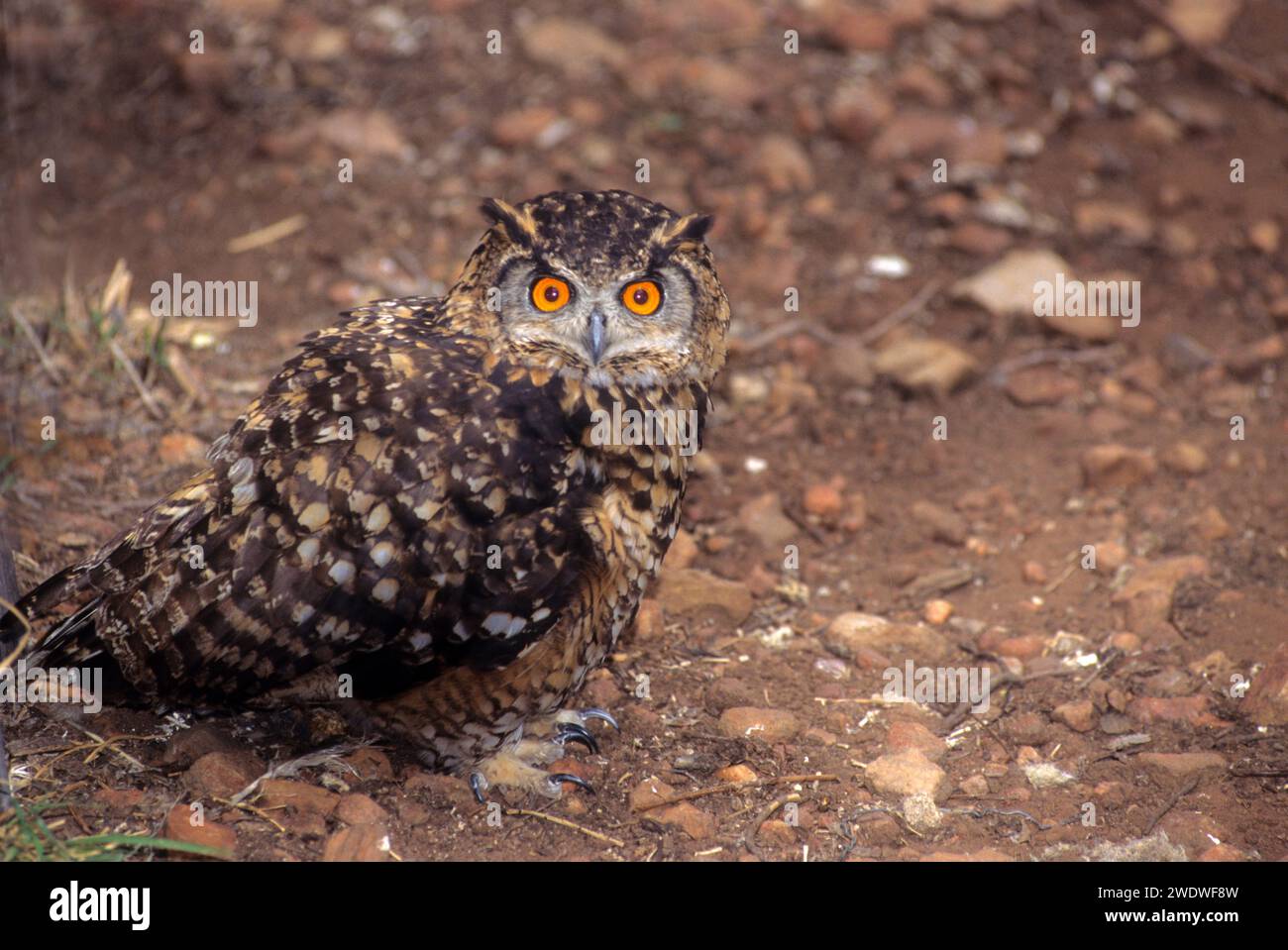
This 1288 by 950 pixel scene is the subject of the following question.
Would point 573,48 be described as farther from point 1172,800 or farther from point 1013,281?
point 1172,800

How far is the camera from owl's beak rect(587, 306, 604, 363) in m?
4.04

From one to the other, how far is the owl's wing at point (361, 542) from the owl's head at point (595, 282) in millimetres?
168

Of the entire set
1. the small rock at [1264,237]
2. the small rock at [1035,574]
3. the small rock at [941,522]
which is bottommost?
the small rock at [1035,574]

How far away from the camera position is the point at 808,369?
6457mm

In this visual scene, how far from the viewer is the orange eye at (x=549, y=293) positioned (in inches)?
161

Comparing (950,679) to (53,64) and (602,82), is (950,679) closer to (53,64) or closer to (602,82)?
(602,82)

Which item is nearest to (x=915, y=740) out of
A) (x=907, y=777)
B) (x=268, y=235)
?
(x=907, y=777)

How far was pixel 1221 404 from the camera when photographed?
6133 mm

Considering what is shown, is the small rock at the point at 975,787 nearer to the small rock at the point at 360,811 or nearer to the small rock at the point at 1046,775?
the small rock at the point at 1046,775

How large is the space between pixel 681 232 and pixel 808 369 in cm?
245

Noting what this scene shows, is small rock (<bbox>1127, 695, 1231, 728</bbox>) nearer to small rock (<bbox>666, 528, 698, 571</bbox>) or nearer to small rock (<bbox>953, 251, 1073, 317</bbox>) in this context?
small rock (<bbox>666, 528, 698, 571</bbox>)

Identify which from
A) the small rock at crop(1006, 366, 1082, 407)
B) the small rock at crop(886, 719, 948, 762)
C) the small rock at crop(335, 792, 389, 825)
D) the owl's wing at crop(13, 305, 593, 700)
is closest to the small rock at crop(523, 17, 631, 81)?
the small rock at crop(1006, 366, 1082, 407)

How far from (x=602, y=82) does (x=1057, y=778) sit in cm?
510

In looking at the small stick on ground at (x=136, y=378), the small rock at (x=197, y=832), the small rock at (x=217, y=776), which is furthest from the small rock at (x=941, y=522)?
the small stick on ground at (x=136, y=378)
